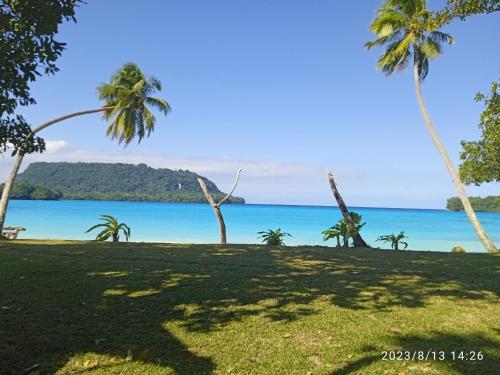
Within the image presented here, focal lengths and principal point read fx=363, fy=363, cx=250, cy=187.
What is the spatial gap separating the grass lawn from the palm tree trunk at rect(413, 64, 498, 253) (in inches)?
337

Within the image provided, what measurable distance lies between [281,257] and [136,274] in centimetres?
531

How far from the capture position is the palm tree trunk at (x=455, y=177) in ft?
54.5

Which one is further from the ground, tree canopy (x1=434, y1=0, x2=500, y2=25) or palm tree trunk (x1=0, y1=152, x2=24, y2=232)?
tree canopy (x1=434, y1=0, x2=500, y2=25)

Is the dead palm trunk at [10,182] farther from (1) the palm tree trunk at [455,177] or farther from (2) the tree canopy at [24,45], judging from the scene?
(1) the palm tree trunk at [455,177]

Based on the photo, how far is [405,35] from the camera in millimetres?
20594

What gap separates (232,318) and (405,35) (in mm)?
20444

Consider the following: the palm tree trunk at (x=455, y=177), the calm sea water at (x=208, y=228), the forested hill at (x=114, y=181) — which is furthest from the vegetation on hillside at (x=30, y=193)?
the palm tree trunk at (x=455, y=177)

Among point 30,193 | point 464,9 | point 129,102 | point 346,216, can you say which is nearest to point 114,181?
point 30,193

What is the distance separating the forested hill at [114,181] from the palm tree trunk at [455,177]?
13562 cm

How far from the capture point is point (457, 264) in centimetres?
1139

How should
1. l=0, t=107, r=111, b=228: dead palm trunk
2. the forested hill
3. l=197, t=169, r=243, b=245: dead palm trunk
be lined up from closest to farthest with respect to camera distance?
l=0, t=107, r=111, b=228: dead palm trunk, l=197, t=169, r=243, b=245: dead palm trunk, the forested hill

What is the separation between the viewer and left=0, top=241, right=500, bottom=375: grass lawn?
4.40 m

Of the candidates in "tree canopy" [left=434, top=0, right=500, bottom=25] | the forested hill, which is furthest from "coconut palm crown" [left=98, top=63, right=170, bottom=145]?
the forested hill

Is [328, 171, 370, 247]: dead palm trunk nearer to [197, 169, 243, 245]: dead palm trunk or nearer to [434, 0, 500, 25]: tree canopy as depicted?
[197, 169, 243, 245]: dead palm trunk
